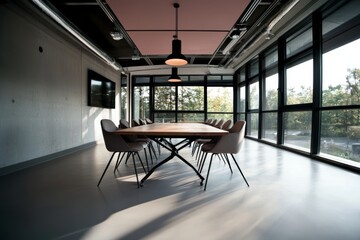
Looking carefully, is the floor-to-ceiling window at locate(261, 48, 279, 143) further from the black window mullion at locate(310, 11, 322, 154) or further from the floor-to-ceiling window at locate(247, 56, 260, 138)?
the black window mullion at locate(310, 11, 322, 154)

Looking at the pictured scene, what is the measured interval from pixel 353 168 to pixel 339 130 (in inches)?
27.6

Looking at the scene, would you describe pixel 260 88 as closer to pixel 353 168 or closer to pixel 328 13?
pixel 328 13

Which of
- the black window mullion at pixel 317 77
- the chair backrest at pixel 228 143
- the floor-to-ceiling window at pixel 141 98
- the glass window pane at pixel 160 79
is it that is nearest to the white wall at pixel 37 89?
the chair backrest at pixel 228 143

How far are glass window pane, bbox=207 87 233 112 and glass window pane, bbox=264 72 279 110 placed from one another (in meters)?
3.05

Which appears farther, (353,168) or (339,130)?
(339,130)

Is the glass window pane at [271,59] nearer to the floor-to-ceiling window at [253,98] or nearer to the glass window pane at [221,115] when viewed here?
the floor-to-ceiling window at [253,98]

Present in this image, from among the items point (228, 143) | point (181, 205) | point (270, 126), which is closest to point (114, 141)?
point (181, 205)

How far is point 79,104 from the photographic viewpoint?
582 centimetres

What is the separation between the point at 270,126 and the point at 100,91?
572 cm

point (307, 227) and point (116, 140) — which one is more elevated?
point (116, 140)

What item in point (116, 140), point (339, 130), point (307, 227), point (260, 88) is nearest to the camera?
point (307, 227)

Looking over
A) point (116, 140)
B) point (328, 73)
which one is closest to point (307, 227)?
point (116, 140)

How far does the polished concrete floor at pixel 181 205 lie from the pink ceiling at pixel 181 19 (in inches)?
115

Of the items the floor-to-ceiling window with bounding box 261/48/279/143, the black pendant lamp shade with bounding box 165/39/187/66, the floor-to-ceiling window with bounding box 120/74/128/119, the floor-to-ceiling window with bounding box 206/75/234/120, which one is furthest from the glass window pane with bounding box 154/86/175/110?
the black pendant lamp shade with bounding box 165/39/187/66
